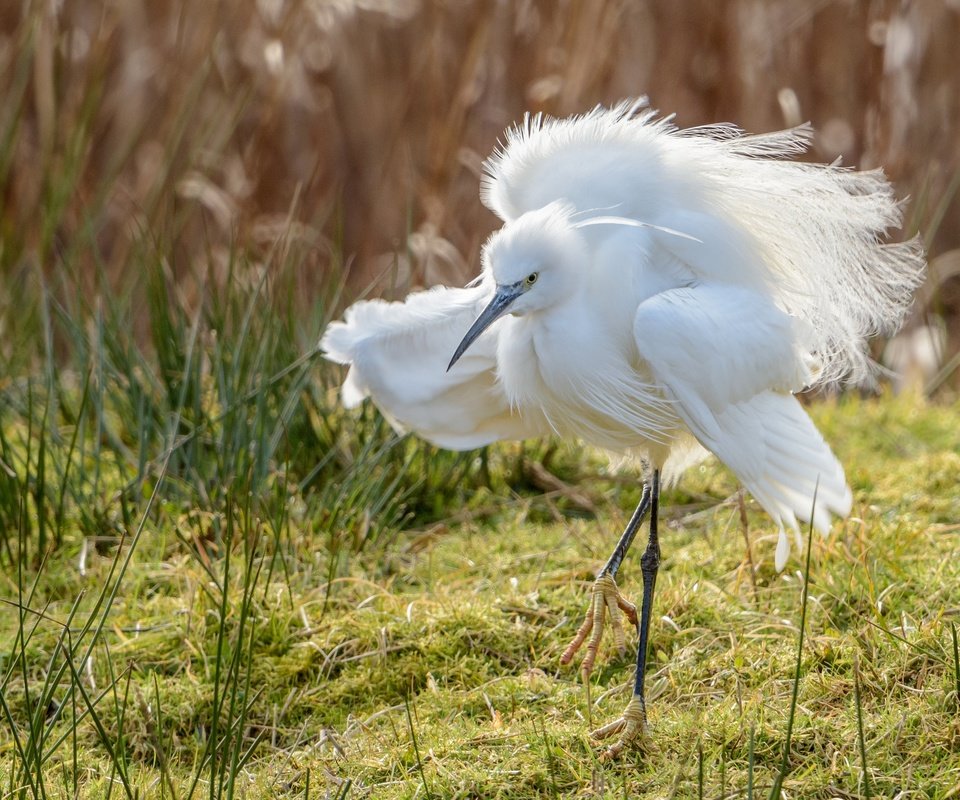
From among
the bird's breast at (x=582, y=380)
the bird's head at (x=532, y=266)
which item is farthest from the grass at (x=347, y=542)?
the bird's head at (x=532, y=266)

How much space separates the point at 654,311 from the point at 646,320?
24mm

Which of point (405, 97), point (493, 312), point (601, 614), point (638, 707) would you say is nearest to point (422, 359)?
point (493, 312)

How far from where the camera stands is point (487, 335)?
2.60 metres

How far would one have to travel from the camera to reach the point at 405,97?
4.96 meters

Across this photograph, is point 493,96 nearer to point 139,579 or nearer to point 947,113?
point 947,113

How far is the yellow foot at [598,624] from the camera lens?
247cm

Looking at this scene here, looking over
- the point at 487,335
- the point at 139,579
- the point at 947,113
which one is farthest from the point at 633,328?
the point at 947,113

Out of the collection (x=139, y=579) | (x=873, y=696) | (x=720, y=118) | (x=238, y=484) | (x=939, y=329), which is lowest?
(x=873, y=696)

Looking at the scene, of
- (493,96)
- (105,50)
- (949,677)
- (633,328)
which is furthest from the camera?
(493,96)

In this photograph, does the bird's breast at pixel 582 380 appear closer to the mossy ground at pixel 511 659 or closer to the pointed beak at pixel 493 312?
the pointed beak at pixel 493 312

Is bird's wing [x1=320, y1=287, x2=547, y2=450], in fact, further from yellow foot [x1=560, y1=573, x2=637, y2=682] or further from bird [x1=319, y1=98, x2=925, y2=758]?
yellow foot [x1=560, y1=573, x2=637, y2=682]

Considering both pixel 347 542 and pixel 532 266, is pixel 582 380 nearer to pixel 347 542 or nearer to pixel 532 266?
pixel 532 266

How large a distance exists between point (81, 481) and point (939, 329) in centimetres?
307

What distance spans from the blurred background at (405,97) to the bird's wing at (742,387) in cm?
219
